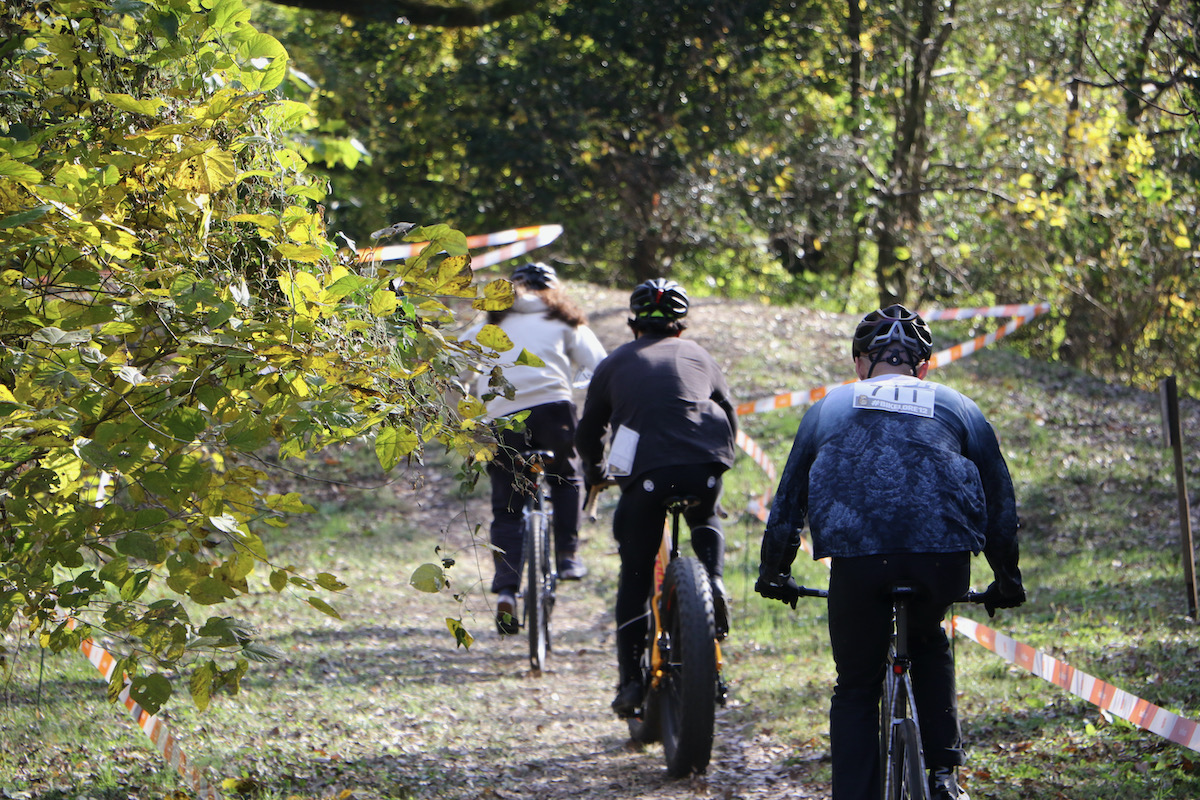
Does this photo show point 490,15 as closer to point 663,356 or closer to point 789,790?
point 663,356

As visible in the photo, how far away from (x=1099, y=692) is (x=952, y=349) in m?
8.12

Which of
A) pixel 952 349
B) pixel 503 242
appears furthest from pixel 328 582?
pixel 503 242

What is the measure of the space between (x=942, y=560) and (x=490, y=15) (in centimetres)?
1274

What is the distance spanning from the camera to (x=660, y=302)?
18.4ft

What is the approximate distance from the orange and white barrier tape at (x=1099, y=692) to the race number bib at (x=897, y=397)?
1.72 m

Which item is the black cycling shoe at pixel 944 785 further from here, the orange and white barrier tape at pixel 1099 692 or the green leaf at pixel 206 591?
the green leaf at pixel 206 591

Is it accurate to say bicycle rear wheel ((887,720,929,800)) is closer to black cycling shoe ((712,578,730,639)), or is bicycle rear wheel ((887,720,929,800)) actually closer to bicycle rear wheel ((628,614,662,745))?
black cycling shoe ((712,578,730,639))

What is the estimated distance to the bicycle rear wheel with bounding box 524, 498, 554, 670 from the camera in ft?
22.0

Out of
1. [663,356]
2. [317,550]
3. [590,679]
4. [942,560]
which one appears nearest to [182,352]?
[942,560]

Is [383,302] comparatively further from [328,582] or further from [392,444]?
[328,582]

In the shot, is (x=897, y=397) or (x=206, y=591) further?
(x=897, y=397)

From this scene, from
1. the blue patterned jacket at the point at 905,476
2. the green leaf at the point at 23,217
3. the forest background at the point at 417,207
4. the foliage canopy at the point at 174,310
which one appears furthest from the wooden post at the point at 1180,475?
the green leaf at the point at 23,217

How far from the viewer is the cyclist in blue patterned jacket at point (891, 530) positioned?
11.5 ft

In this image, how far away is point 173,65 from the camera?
128 inches
